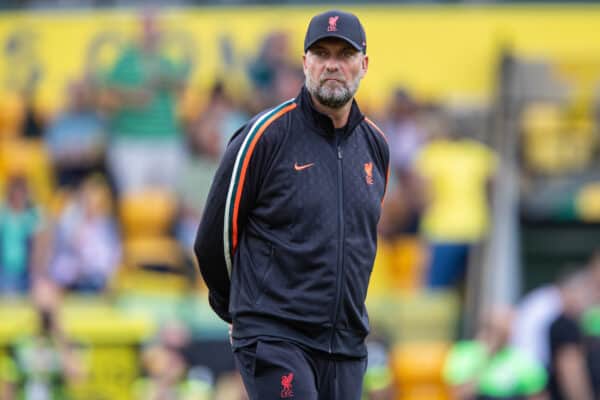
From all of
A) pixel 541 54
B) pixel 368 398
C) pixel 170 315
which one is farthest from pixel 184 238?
pixel 541 54

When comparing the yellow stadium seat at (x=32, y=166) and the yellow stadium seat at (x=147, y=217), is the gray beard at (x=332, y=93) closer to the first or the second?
the yellow stadium seat at (x=147, y=217)

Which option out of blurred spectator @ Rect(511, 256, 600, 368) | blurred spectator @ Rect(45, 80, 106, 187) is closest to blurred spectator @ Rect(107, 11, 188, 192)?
blurred spectator @ Rect(45, 80, 106, 187)

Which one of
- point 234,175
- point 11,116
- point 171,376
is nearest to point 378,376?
point 171,376

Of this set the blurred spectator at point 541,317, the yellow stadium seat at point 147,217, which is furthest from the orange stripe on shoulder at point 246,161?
the yellow stadium seat at point 147,217

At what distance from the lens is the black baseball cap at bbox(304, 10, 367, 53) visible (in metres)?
4.82

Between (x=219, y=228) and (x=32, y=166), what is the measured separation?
34.7 ft

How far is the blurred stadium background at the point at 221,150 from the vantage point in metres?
13.7

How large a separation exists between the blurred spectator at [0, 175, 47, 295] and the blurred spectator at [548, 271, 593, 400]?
5.62 metres

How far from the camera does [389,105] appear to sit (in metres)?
15.4

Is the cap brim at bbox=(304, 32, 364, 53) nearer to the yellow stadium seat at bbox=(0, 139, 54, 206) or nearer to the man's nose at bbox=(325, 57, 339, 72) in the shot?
the man's nose at bbox=(325, 57, 339, 72)

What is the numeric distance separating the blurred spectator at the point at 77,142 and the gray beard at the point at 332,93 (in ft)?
34.1

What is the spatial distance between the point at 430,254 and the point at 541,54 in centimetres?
317

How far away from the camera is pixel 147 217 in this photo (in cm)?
1466

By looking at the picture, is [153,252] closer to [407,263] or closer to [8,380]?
[407,263]
